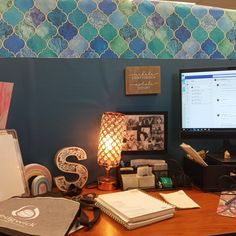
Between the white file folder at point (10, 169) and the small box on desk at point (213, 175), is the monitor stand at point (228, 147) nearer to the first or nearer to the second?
the small box on desk at point (213, 175)

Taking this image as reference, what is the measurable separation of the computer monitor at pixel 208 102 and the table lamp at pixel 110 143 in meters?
0.34

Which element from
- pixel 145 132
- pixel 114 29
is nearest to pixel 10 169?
pixel 145 132

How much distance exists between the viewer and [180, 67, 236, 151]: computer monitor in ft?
4.94

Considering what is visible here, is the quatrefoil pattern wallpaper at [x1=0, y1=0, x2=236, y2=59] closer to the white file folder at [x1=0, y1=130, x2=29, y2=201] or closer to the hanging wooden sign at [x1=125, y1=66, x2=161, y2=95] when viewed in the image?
the hanging wooden sign at [x1=125, y1=66, x2=161, y2=95]

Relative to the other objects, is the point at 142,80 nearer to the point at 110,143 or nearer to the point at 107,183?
the point at 110,143

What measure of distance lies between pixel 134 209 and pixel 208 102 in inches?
27.2

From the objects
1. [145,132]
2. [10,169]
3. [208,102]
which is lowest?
[10,169]

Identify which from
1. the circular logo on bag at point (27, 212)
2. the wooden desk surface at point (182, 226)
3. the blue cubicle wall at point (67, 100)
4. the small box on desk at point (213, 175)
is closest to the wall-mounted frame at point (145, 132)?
the blue cubicle wall at point (67, 100)

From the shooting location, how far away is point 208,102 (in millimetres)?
1527

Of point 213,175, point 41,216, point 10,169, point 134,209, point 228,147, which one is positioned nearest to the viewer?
point 41,216

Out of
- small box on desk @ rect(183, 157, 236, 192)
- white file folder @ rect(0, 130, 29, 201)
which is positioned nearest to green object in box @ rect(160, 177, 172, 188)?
small box on desk @ rect(183, 157, 236, 192)

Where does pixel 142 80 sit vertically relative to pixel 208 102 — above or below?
above

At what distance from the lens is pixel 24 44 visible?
4.75 feet

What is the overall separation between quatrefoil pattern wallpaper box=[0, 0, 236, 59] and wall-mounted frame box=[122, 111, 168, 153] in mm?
303
